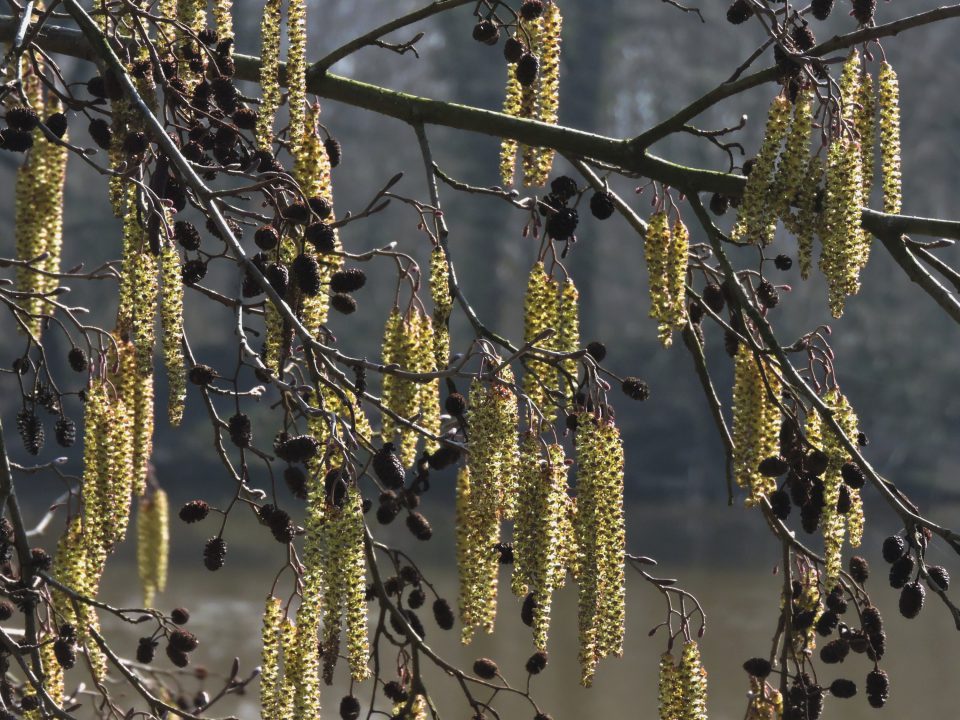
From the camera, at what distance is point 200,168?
1909 millimetres

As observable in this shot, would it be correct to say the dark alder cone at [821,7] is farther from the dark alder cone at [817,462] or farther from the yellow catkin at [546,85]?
the dark alder cone at [817,462]

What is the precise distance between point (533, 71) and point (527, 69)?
0.01 meters

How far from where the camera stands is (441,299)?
2092 millimetres

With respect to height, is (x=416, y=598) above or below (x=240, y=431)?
below

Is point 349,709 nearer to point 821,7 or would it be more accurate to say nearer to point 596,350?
point 596,350

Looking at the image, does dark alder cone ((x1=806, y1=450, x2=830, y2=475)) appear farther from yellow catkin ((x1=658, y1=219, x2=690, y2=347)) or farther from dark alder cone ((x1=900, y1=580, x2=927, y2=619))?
yellow catkin ((x1=658, y1=219, x2=690, y2=347))

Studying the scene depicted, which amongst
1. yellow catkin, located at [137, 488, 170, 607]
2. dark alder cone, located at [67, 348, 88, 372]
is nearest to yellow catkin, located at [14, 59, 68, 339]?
dark alder cone, located at [67, 348, 88, 372]

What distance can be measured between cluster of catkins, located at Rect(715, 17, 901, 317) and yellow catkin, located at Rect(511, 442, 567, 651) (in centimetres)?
45

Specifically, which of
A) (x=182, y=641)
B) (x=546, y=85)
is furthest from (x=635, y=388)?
(x=182, y=641)

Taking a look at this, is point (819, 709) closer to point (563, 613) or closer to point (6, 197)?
point (563, 613)

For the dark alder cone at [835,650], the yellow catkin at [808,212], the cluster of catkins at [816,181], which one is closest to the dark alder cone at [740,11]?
the cluster of catkins at [816,181]

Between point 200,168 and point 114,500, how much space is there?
542 millimetres

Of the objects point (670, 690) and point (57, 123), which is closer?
point (670, 690)

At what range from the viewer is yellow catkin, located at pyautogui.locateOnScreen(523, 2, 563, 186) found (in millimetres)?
2273
